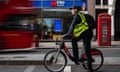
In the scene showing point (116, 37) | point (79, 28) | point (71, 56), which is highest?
point (79, 28)

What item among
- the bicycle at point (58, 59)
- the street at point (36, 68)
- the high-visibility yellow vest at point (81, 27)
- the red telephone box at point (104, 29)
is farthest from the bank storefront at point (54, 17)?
the high-visibility yellow vest at point (81, 27)

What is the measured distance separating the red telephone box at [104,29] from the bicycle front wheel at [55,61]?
46.9 feet

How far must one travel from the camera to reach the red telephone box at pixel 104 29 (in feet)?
87.2

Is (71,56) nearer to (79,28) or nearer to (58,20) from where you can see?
(79,28)

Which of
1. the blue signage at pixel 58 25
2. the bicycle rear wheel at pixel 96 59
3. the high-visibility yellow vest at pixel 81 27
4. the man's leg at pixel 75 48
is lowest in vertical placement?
the blue signage at pixel 58 25

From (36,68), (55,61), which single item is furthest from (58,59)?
(36,68)

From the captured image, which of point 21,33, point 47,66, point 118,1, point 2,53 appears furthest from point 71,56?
point 118,1

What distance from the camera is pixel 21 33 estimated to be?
16.2 m

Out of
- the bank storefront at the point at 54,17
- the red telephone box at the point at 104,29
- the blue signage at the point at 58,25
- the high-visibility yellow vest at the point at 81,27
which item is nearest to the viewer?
the high-visibility yellow vest at the point at 81,27

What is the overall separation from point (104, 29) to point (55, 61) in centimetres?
1468

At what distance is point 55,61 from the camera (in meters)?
12.5

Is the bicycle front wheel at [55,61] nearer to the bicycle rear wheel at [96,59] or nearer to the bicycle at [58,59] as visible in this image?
the bicycle at [58,59]

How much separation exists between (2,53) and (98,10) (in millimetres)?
17853

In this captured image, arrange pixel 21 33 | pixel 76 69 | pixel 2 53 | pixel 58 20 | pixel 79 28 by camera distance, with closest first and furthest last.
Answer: pixel 79 28 → pixel 76 69 → pixel 21 33 → pixel 2 53 → pixel 58 20
